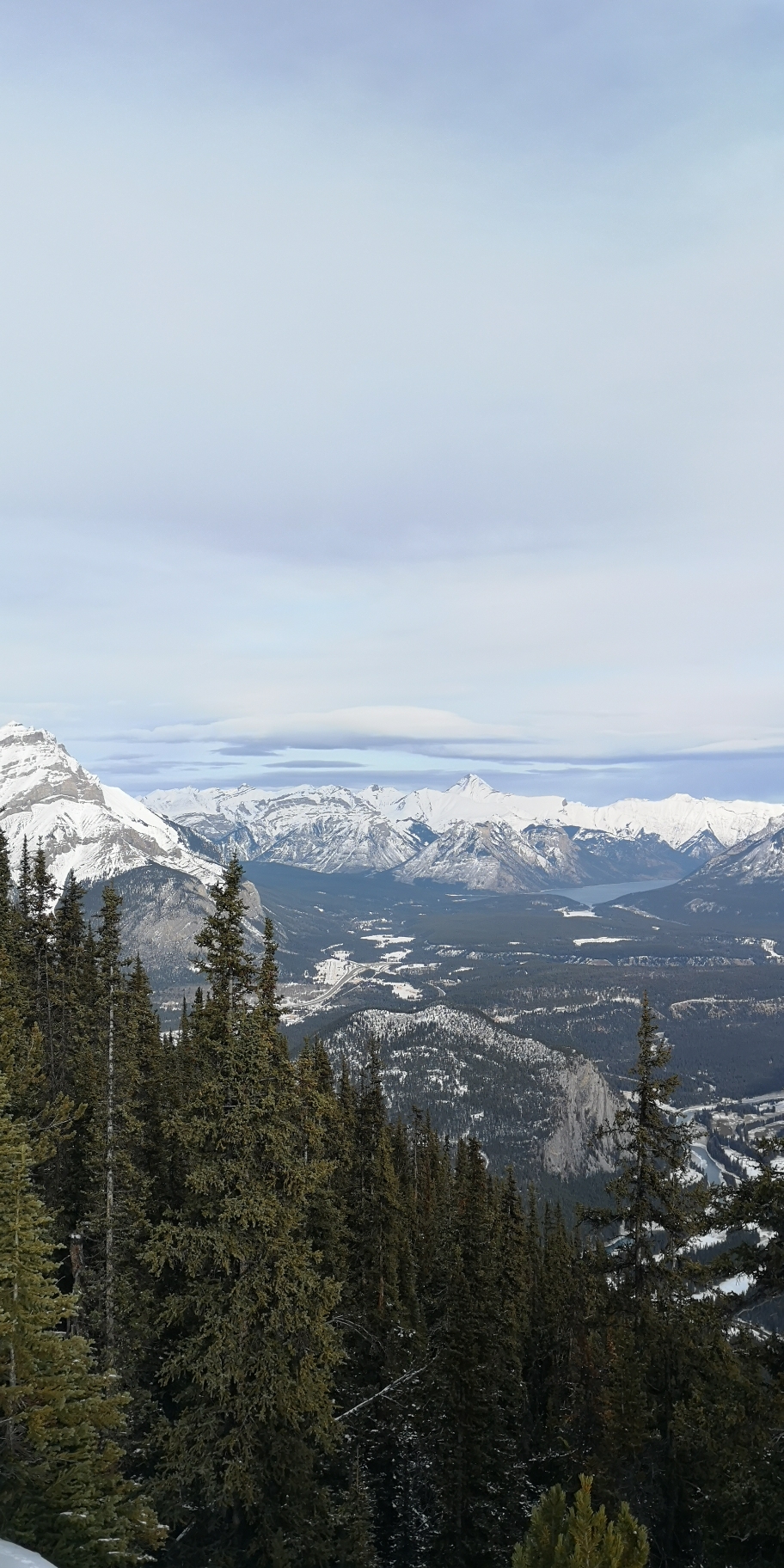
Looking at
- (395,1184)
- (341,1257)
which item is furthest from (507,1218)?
(341,1257)

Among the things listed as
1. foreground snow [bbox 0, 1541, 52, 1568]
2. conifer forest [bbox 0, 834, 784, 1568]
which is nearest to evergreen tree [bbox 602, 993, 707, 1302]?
conifer forest [bbox 0, 834, 784, 1568]

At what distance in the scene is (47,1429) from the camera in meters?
19.2

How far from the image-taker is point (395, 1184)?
40750 millimetres

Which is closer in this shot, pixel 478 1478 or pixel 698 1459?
pixel 698 1459

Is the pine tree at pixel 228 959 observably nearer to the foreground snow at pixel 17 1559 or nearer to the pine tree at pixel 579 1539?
the foreground snow at pixel 17 1559

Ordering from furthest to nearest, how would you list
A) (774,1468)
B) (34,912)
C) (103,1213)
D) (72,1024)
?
(34,912), (72,1024), (103,1213), (774,1468)

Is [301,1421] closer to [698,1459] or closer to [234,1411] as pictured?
[234,1411]

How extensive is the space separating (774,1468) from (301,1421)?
41.3 ft

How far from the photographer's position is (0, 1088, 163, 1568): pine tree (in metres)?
17.7

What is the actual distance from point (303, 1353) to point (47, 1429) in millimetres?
6648

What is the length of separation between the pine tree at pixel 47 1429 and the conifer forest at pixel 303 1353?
70 mm

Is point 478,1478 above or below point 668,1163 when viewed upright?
below

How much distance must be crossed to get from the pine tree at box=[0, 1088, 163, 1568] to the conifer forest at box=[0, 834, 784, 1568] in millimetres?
70

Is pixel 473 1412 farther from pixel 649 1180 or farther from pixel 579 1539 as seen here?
pixel 579 1539
